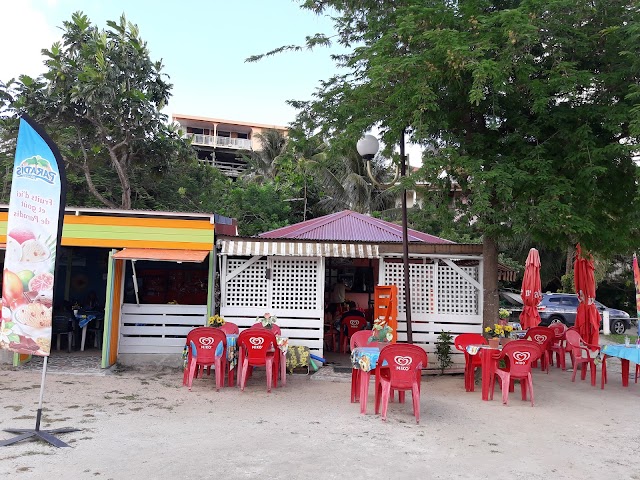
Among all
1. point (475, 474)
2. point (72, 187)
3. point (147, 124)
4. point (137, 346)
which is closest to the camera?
point (475, 474)

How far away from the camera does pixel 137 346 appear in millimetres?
9195

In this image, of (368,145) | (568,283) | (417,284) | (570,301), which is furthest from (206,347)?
(568,283)

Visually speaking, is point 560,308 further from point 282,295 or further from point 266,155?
point 266,155

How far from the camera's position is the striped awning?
898 centimetres

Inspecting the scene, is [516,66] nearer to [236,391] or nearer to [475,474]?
[475,474]

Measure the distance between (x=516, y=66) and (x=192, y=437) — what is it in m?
6.35

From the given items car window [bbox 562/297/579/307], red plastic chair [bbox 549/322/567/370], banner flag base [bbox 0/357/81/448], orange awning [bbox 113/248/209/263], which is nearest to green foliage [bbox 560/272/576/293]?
car window [bbox 562/297/579/307]

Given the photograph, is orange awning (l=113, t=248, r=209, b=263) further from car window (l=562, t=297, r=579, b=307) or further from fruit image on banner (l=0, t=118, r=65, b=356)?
car window (l=562, t=297, r=579, b=307)

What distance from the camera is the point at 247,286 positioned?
9.37 metres

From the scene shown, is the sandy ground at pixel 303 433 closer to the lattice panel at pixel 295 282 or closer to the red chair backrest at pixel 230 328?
the red chair backrest at pixel 230 328

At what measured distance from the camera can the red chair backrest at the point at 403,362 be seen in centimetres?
598

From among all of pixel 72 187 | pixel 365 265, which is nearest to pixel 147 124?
pixel 72 187

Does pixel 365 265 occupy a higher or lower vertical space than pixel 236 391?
higher

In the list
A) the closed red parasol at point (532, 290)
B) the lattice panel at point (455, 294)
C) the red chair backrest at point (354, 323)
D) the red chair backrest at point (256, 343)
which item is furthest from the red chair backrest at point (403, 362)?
the closed red parasol at point (532, 290)
